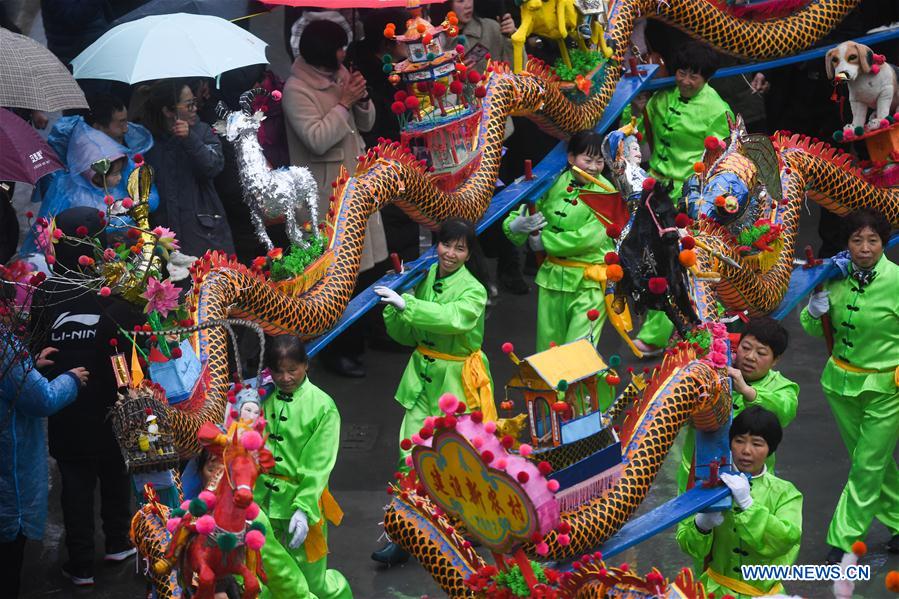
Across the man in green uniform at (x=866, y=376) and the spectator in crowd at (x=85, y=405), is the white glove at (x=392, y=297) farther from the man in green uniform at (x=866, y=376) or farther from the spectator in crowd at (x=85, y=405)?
the man in green uniform at (x=866, y=376)

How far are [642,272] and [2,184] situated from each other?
3.49 metres

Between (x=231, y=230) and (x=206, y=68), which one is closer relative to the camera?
(x=206, y=68)

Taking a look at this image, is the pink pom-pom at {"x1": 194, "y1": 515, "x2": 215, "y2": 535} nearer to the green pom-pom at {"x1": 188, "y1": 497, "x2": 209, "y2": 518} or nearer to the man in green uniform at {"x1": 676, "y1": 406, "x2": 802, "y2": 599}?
the green pom-pom at {"x1": 188, "y1": 497, "x2": 209, "y2": 518}

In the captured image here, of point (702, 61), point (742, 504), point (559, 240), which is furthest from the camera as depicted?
point (702, 61)

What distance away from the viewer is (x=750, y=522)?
689 centimetres

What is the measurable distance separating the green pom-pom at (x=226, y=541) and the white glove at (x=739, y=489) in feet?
8.08

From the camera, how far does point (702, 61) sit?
33.0ft

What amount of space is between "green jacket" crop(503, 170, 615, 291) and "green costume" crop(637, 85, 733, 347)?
1053 mm

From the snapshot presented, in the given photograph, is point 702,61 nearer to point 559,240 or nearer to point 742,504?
point 559,240

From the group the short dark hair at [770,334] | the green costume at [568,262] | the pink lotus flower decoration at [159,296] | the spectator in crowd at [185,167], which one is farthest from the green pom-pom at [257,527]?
the green costume at [568,262]

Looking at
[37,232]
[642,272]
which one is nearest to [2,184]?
[37,232]

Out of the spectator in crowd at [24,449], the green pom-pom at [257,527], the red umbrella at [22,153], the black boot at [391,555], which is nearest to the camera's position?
the green pom-pom at [257,527]

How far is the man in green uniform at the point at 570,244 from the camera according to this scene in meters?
9.15

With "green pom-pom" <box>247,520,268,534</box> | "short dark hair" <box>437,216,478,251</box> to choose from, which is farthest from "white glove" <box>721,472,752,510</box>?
"green pom-pom" <box>247,520,268,534</box>
